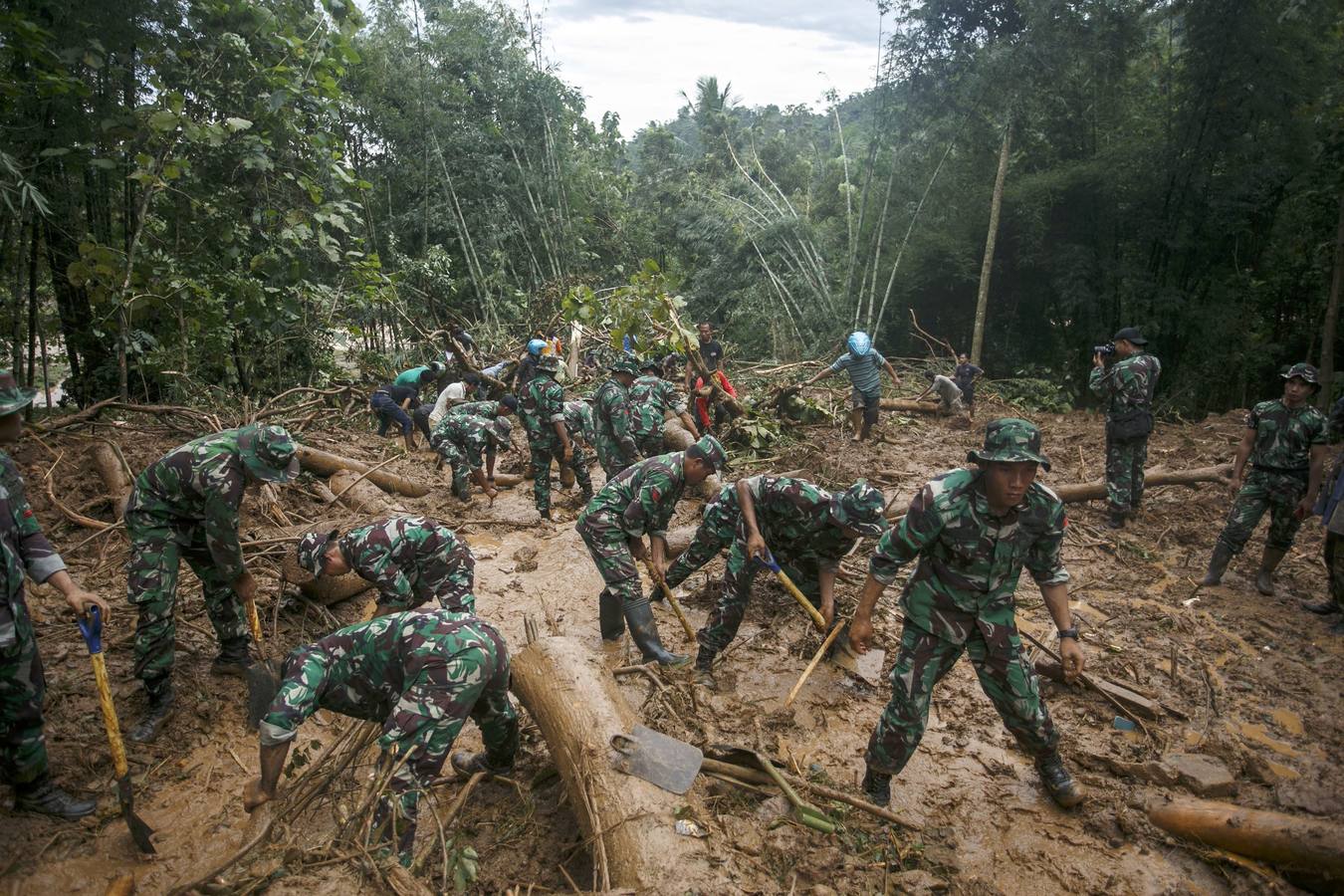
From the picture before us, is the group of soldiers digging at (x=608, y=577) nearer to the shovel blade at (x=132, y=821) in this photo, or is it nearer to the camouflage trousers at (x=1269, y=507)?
the camouflage trousers at (x=1269, y=507)

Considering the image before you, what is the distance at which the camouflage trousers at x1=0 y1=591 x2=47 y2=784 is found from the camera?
9.77 ft

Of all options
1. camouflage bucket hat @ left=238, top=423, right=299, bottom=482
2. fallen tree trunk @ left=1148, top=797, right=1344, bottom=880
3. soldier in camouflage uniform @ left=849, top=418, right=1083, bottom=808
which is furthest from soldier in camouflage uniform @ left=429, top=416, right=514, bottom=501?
fallen tree trunk @ left=1148, top=797, right=1344, bottom=880

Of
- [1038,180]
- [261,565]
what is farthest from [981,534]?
[1038,180]

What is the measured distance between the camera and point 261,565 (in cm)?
496

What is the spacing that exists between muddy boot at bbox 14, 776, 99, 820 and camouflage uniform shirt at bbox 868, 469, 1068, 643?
12.4 ft

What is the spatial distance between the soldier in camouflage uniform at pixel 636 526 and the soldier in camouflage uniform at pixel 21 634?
2.57m

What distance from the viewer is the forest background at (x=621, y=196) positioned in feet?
23.1

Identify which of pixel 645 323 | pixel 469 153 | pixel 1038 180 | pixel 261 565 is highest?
pixel 469 153

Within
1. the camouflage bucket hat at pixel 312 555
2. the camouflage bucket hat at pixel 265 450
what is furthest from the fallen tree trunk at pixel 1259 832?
the camouflage bucket hat at pixel 265 450

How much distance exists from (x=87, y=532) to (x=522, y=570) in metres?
3.32

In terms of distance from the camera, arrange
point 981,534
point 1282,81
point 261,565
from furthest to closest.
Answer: point 1282,81 → point 261,565 → point 981,534

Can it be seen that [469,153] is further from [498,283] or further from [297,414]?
[297,414]

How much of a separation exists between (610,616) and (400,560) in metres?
1.73

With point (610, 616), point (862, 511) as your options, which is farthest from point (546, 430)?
point (862, 511)
